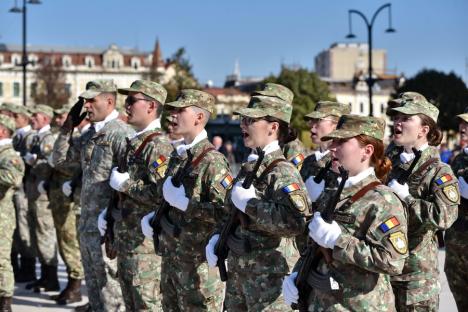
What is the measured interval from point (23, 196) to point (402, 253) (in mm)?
8227

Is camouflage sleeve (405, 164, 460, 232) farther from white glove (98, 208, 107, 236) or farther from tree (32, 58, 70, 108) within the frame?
tree (32, 58, 70, 108)

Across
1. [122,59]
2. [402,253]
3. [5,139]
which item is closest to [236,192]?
[402,253]

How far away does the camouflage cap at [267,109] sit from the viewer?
223 inches

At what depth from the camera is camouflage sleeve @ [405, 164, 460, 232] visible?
5.81 metres

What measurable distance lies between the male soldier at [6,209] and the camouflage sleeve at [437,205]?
15.0ft

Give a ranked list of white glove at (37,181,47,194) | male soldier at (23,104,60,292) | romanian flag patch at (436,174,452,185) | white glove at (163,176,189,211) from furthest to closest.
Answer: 1. male soldier at (23,104,60,292)
2. white glove at (37,181,47,194)
3. white glove at (163,176,189,211)
4. romanian flag patch at (436,174,452,185)

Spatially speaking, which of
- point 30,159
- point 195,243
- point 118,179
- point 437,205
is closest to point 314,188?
point 195,243

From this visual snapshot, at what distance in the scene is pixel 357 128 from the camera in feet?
15.3

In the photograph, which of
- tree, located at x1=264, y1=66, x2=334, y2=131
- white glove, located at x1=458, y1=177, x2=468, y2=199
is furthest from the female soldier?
tree, located at x1=264, y1=66, x2=334, y2=131

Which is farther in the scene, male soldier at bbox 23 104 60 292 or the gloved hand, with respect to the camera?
male soldier at bbox 23 104 60 292

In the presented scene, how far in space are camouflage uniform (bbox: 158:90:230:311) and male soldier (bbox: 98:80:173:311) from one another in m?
0.47

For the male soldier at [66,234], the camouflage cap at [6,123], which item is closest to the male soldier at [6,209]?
the camouflage cap at [6,123]

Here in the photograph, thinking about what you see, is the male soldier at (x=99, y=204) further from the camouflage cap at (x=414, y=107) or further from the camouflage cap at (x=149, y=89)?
the camouflage cap at (x=414, y=107)

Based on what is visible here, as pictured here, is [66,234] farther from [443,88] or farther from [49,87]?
[443,88]
